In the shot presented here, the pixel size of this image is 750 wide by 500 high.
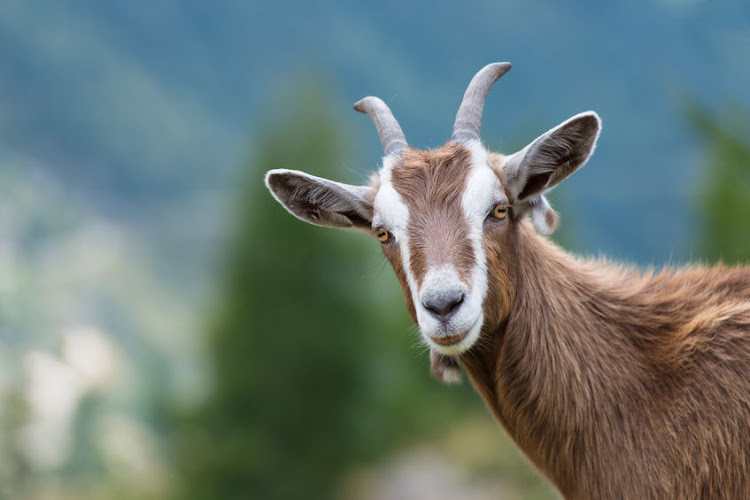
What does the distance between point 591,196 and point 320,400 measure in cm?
3775

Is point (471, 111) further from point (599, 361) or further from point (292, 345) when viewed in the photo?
point (292, 345)

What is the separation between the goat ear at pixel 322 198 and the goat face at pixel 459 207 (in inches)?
0.4

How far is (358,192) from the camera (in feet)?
21.2

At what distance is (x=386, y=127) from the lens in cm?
669

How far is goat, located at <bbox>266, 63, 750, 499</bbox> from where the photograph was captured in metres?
5.66

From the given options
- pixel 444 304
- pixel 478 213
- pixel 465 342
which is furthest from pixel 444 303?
pixel 478 213

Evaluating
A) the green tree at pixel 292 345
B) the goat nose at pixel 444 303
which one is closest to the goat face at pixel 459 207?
the goat nose at pixel 444 303

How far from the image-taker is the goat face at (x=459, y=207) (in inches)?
219

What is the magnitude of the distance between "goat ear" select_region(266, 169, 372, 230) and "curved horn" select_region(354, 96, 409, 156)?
38 centimetres

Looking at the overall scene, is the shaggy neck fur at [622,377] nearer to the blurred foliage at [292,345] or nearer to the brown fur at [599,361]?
the brown fur at [599,361]

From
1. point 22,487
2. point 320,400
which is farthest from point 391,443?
point 22,487

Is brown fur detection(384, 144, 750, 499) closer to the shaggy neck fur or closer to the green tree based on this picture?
the shaggy neck fur

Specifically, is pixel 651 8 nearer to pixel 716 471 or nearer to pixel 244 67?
pixel 716 471

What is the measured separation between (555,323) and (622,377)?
0.60 m
